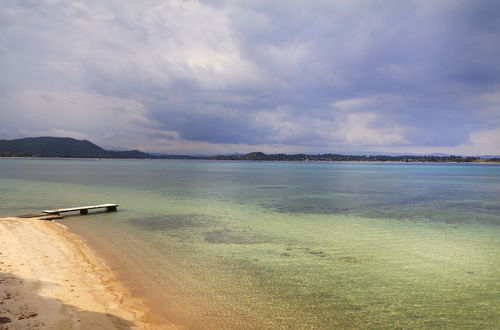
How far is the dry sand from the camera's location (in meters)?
8.10

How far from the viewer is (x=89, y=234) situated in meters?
21.1

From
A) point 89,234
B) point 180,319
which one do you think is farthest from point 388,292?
point 89,234

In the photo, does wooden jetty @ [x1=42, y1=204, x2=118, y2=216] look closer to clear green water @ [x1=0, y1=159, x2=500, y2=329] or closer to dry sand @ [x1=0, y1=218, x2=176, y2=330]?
clear green water @ [x1=0, y1=159, x2=500, y2=329]

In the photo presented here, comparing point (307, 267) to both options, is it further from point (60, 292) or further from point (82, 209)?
point (82, 209)

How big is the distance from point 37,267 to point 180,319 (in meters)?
7.22

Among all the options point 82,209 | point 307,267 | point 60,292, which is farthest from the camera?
point 82,209

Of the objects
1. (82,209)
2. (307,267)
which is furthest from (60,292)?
(82,209)

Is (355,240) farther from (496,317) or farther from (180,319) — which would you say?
(180,319)

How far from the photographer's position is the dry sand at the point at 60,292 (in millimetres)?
8102

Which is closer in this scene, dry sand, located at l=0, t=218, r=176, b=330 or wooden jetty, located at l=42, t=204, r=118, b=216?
dry sand, located at l=0, t=218, r=176, b=330

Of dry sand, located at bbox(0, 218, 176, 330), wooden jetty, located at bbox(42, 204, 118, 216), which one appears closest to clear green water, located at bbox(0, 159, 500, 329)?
dry sand, located at bbox(0, 218, 176, 330)

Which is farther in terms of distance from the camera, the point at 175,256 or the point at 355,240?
the point at 355,240

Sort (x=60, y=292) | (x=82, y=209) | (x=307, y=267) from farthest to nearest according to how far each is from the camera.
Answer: (x=82, y=209)
(x=307, y=267)
(x=60, y=292)

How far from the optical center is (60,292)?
9.91 m
